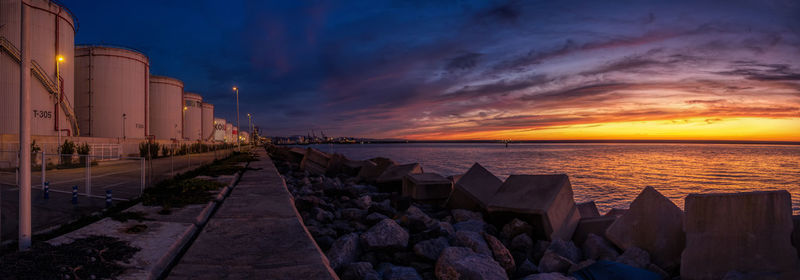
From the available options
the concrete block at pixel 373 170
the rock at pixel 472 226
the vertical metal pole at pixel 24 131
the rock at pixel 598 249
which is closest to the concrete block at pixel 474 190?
the rock at pixel 472 226

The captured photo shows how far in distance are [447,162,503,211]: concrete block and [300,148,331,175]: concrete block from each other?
1248 centimetres

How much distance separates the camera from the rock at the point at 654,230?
529 centimetres

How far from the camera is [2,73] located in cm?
2217

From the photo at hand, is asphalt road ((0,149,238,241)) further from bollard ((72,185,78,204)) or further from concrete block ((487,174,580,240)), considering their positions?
concrete block ((487,174,580,240))

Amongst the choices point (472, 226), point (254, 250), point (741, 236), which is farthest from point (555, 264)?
point (254, 250)

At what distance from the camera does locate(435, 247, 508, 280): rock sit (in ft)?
13.0

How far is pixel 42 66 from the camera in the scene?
81.8ft

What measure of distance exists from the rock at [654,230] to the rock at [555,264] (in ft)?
4.43

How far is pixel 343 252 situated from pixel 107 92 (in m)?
40.0

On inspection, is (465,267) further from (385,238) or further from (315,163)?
(315,163)

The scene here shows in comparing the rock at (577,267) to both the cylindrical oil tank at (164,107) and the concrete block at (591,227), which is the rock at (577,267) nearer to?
the concrete block at (591,227)

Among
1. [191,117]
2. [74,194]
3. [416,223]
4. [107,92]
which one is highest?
[107,92]

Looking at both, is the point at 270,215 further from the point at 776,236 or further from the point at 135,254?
the point at 776,236

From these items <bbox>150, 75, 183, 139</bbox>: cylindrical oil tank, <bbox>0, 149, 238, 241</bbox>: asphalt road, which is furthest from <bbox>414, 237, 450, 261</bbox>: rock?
<bbox>150, 75, 183, 139</bbox>: cylindrical oil tank
